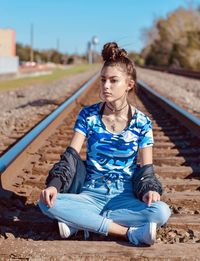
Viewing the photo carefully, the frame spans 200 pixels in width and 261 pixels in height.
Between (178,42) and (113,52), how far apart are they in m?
63.1

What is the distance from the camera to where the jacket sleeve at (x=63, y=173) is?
2.92m

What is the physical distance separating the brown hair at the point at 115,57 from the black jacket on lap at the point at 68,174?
0.59 metres

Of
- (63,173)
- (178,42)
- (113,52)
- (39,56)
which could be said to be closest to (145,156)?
(63,173)

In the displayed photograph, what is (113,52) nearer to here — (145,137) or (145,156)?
(145,137)

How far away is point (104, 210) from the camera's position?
10.2ft

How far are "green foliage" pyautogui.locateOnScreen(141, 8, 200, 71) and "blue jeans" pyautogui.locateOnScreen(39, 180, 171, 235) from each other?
5297cm

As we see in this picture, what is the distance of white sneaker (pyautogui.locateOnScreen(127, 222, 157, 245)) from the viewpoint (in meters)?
2.73

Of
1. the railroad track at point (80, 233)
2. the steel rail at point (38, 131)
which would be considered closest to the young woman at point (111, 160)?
the railroad track at point (80, 233)

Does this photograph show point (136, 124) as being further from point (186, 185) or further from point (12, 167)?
point (12, 167)

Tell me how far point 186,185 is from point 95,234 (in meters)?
1.34

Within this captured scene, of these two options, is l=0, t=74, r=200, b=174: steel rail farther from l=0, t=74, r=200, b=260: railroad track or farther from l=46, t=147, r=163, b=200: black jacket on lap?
l=46, t=147, r=163, b=200: black jacket on lap

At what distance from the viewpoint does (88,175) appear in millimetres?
3271

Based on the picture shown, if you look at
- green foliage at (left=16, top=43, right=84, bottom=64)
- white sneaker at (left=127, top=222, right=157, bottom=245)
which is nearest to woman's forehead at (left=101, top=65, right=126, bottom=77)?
white sneaker at (left=127, top=222, right=157, bottom=245)

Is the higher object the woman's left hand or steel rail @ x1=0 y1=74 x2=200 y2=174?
the woman's left hand
